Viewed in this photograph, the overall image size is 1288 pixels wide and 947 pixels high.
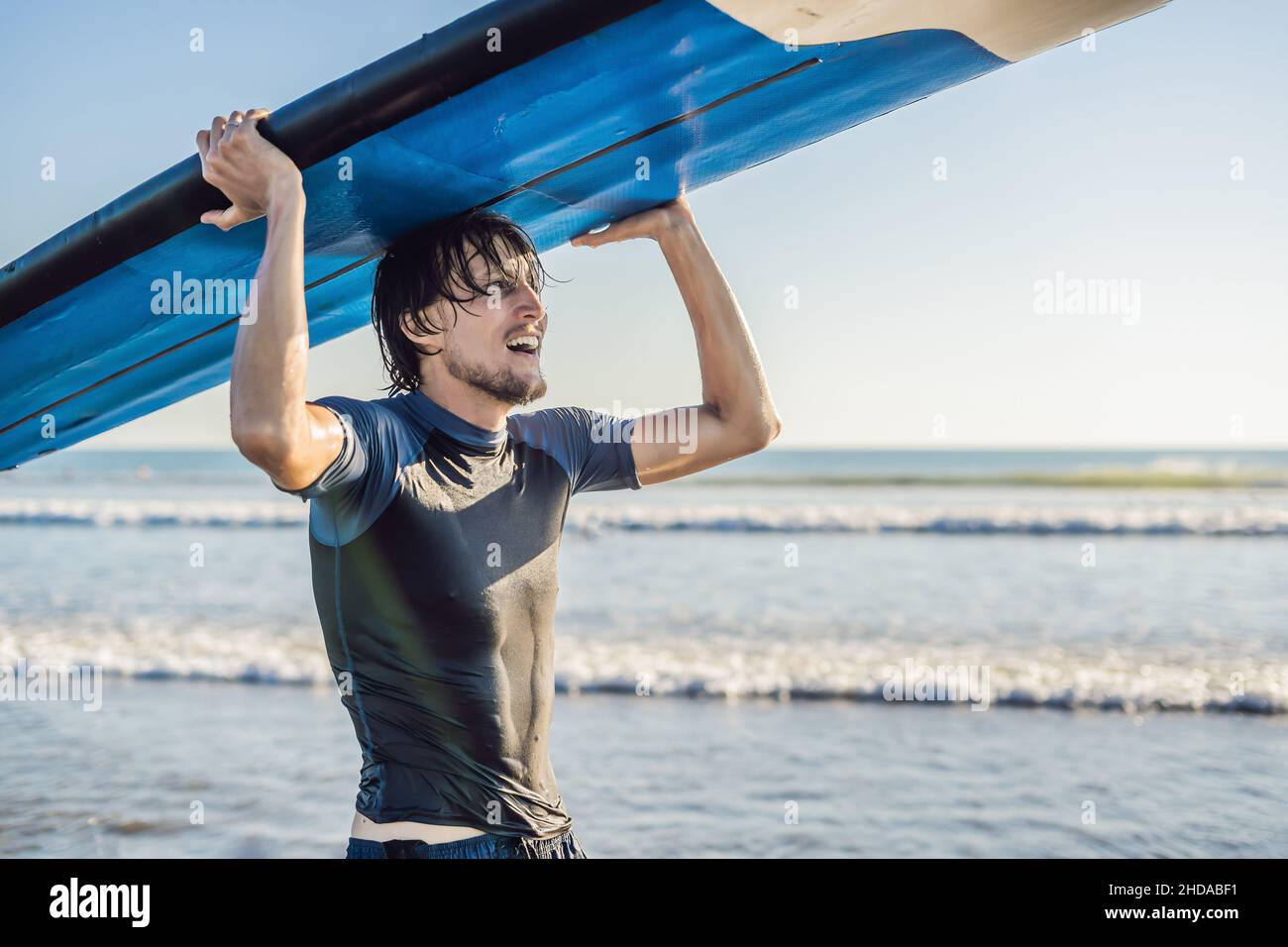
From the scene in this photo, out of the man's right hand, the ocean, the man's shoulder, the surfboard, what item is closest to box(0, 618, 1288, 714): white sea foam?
the ocean

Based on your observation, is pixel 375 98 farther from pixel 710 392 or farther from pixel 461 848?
pixel 461 848

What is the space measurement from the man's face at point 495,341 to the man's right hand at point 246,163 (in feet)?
1.41

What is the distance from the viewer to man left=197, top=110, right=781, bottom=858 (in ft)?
4.94

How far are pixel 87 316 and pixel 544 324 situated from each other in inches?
40.1

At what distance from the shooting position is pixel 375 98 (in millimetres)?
1581

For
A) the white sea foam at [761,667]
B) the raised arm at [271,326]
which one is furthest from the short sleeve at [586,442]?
the white sea foam at [761,667]

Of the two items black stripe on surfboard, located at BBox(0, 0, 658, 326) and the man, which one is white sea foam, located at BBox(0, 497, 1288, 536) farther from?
black stripe on surfboard, located at BBox(0, 0, 658, 326)

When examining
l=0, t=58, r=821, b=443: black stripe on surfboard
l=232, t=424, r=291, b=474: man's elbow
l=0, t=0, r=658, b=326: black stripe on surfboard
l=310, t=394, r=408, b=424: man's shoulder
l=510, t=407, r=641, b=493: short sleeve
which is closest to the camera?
l=232, t=424, r=291, b=474: man's elbow

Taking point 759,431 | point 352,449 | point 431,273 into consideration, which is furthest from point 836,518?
point 352,449

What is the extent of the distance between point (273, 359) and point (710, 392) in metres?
1.10
